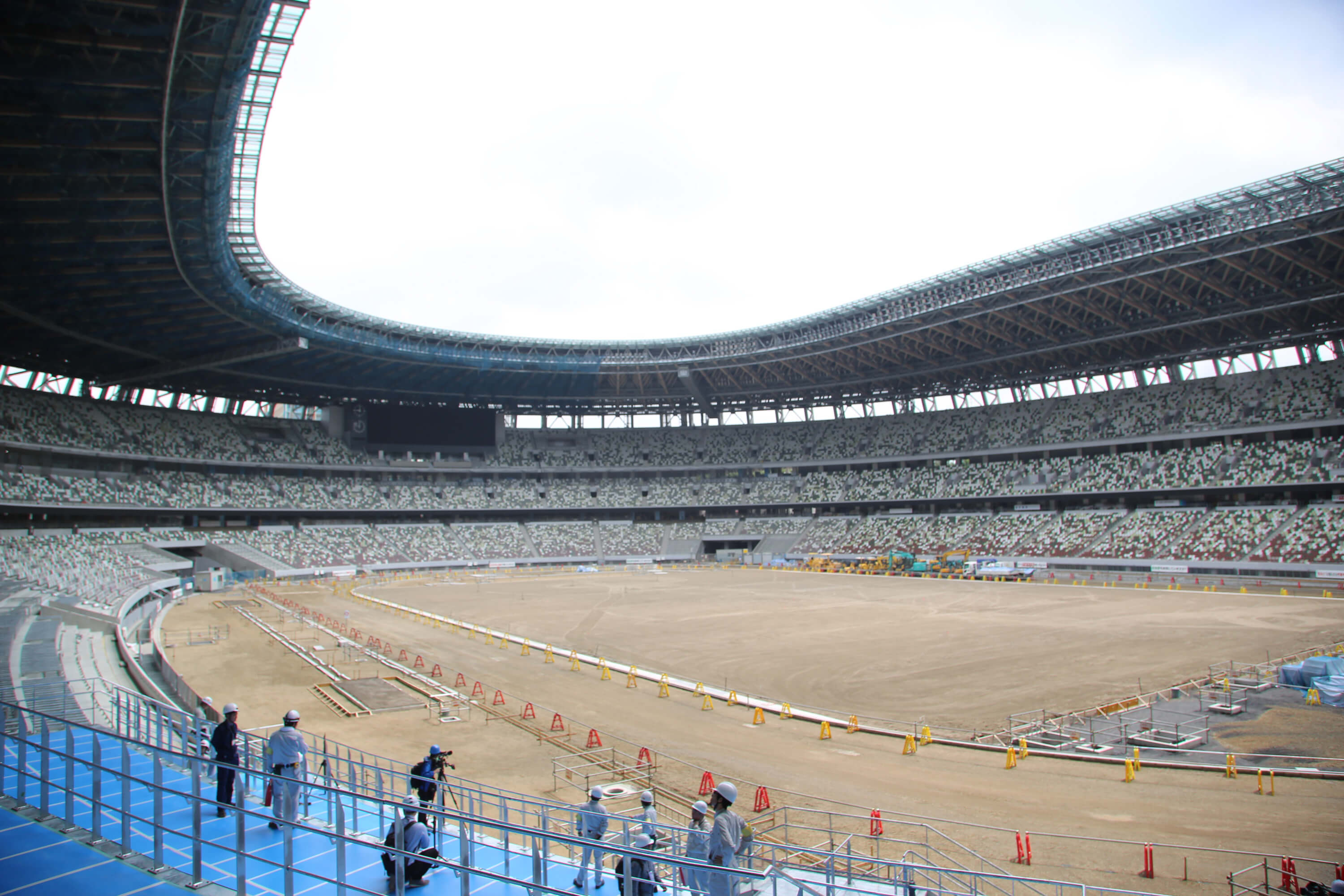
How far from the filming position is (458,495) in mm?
84062

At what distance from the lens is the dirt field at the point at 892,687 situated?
13180mm

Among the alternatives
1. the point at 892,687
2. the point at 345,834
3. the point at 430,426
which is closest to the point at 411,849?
the point at 345,834

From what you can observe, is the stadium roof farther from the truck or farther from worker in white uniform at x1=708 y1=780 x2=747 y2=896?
worker in white uniform at x1=708 y1=780 x2=747 y2=896

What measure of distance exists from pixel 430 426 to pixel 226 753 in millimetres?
77473

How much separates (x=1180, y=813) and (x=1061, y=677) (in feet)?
35.0

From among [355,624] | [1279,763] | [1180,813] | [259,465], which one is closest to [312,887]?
[1180,813]

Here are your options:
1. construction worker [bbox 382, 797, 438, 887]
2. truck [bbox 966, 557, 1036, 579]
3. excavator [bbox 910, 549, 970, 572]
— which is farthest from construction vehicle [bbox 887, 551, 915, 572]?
construction worker [bbox 382, 797, 438, 887]

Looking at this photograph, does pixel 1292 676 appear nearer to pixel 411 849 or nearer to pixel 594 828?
pixel 594 828

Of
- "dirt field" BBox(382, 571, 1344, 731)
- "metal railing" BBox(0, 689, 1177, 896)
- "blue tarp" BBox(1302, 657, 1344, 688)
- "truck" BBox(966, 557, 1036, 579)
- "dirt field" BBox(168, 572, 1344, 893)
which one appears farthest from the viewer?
"truck" BBox(966, 557, 1036, 579)

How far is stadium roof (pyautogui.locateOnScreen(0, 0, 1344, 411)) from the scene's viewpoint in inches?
843

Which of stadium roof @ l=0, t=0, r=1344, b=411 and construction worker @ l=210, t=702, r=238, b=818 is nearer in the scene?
construction worker @ l=210, t=702, r=238, b=818

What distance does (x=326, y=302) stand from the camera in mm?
51969

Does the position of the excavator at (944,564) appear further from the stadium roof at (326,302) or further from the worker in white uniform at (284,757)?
the worker in white uniform at (284,757)

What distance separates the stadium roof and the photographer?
19.3m
